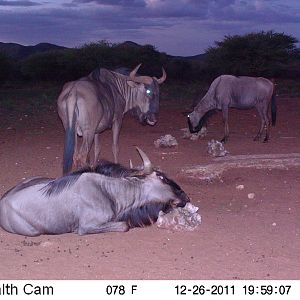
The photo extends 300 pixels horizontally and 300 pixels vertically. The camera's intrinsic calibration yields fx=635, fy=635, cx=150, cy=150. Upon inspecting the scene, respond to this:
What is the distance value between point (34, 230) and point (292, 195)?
323cm

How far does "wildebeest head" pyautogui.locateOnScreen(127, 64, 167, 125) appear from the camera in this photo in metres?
9.75

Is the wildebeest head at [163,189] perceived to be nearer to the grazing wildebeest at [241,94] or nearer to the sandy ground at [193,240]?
the sandy ground at [193,240]

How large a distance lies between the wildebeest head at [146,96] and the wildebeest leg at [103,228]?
13.1 feet

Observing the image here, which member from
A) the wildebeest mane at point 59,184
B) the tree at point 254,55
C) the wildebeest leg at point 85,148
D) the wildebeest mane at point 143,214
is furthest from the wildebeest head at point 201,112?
the tree at point 254,55

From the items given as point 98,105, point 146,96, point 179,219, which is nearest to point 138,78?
point 146,96

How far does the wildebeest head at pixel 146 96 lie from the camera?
9.75m

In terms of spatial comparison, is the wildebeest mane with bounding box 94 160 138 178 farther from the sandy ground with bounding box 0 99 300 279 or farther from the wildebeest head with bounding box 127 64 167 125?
the wildebeest head with bounding box 127 64 167 125

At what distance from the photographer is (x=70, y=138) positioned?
25.8ft

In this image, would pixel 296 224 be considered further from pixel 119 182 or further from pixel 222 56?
pixel 222 56

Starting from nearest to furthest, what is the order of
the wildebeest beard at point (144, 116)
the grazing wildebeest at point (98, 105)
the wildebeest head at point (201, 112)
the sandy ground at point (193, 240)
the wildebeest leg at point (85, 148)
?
the sandy ground at point (193, 240)
the grazing wildebeest at point (98, 105)
the wildebeest leg at point (85, 148)
the wildebeest beard at point (144, 116)
the wildebeest head at point (201, 112)

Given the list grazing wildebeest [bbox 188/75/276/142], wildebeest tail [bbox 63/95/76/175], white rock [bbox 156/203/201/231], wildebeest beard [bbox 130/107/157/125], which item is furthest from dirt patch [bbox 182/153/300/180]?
grazing wildebeest [bbox 188/75/276/142]

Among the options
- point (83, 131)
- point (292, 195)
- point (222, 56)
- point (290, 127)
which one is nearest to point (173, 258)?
point (292, 195)

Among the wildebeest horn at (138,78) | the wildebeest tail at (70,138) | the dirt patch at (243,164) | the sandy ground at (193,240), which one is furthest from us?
the wildebeest horn at (138,78)

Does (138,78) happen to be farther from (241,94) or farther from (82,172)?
(241,94)
